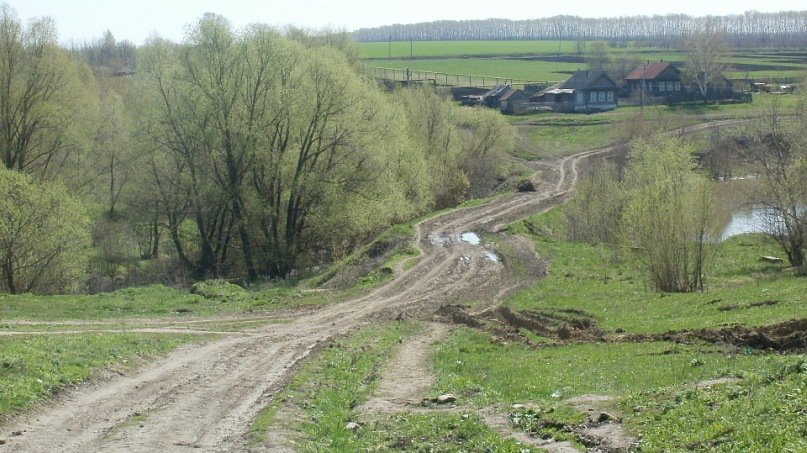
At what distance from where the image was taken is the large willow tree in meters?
45.5

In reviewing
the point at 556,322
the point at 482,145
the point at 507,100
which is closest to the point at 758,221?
the point at 556,322

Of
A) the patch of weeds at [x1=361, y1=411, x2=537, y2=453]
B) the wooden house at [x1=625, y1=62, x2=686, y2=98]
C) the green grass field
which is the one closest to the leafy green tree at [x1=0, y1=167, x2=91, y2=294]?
the patch of weeds at [x1=361, y1=411, x2=537, y2=453]

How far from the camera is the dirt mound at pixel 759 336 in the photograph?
758 inches

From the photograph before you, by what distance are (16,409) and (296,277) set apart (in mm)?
27176

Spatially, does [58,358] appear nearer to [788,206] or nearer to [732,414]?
[732,414]

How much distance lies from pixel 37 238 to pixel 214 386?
23.2m

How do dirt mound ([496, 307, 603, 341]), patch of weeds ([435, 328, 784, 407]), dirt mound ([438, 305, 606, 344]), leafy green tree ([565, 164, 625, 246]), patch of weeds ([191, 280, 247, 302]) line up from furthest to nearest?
1. leafy green tree ([565, 164, 625, 246])
2. patch of weeds ([191, 280, 247, 302])
3. dirt mound ([438, 305, 606, 344])
4. dirt mound ([496, 307, 603, 341])
5. patch of weeds ([435, 328, 784, 407])

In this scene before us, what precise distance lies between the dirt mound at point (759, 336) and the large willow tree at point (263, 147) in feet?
90.9

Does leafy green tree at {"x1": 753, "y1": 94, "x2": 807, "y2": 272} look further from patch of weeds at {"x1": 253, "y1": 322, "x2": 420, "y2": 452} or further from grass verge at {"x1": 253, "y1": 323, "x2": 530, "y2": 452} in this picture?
grass verge at {"x1": 253, "y1": 323, "x2": 530, "y2": 452}

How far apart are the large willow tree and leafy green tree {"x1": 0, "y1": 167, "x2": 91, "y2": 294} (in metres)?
7.69

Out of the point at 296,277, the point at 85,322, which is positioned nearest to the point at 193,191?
the point at 296,277

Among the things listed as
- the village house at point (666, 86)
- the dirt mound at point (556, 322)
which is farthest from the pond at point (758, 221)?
the village house at point (666, 86)

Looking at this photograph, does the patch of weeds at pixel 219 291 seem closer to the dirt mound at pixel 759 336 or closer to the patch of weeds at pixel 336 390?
the patch of weeds at pixel 336 390

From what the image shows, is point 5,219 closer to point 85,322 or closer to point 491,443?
point 85,322
